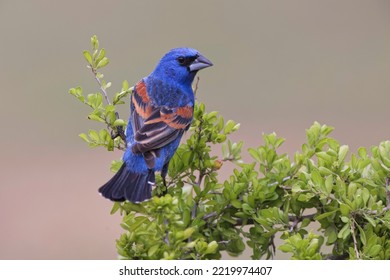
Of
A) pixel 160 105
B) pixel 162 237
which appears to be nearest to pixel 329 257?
pixel 162 237

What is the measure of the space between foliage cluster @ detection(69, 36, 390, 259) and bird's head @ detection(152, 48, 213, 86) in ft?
2.42

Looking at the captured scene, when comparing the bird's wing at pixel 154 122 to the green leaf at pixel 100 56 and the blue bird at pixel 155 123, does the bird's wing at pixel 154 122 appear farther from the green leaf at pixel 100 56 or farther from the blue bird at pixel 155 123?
the green leaf at pixel 100 56

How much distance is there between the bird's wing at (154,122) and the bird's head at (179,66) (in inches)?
9.1

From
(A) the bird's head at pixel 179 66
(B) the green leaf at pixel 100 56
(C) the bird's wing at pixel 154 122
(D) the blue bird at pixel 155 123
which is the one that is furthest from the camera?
(A) the bird's head at pixel 179 66

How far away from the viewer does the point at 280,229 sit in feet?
9.25

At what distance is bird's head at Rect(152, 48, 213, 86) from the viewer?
3.87 meters

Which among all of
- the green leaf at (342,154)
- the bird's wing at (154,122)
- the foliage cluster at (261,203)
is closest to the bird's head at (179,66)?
the bird's wing at (154,122)

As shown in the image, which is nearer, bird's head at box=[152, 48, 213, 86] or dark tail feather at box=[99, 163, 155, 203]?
dark tail feather at box=[99, 163, 155, 203]

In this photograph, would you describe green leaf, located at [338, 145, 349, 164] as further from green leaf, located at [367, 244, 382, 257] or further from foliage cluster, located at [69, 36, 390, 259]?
green leaf, located at [367, 244, 382, 257]

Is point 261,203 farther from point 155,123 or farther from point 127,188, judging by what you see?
point 155,123

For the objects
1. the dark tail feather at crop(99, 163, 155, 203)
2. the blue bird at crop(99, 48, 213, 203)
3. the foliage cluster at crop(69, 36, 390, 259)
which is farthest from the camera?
the blue bird at crop(99, 48, 213, 203)

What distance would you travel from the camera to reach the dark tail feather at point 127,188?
9.41 ft

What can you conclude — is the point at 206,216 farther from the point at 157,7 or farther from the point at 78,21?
the point at 157,7

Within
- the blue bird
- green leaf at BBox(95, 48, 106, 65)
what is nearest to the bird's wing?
the blue bird
